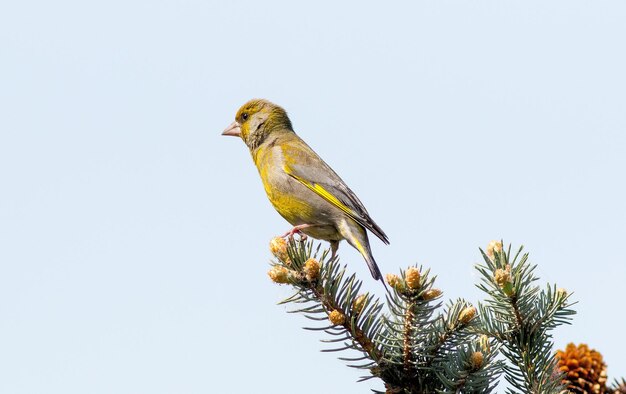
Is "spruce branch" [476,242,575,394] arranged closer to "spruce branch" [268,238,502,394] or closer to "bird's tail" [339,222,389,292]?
"spruce branch" [268,238,502,394]

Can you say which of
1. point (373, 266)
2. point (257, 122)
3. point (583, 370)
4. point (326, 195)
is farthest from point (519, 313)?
point (257, 122)

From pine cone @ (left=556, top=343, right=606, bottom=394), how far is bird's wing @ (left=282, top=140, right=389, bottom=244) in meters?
2.63

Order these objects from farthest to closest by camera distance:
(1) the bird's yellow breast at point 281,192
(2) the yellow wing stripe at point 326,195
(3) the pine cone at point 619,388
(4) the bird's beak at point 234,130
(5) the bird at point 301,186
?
(4) the bird's beak at point 234,130
(1) the bird's yellow breast at point 281,192
(2) the yellow wing stripe at point 326,195
(5) the bird at point 301,186
(3) the pine cone at point 619,388

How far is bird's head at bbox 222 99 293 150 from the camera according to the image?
270 inches

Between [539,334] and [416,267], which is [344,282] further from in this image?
[539,334]

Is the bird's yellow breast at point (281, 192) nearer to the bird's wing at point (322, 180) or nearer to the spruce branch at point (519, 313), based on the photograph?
the bird's wing at point (322, 180)

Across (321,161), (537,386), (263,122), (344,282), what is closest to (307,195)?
(321,161)

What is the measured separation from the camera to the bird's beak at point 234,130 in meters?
6.99

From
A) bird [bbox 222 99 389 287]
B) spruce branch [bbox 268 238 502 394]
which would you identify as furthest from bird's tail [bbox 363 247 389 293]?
spruce branch [bbox 268 238 502 394]

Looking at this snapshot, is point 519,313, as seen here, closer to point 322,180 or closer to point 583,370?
point 583,370

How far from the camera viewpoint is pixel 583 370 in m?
2.49

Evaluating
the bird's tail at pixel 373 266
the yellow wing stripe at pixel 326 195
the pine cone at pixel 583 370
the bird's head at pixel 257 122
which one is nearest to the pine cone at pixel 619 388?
the pine cone at pixel 583 370

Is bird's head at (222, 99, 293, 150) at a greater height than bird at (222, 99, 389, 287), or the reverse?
bird's head at (222, 99, 293, 150)

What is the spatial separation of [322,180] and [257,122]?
120cm
